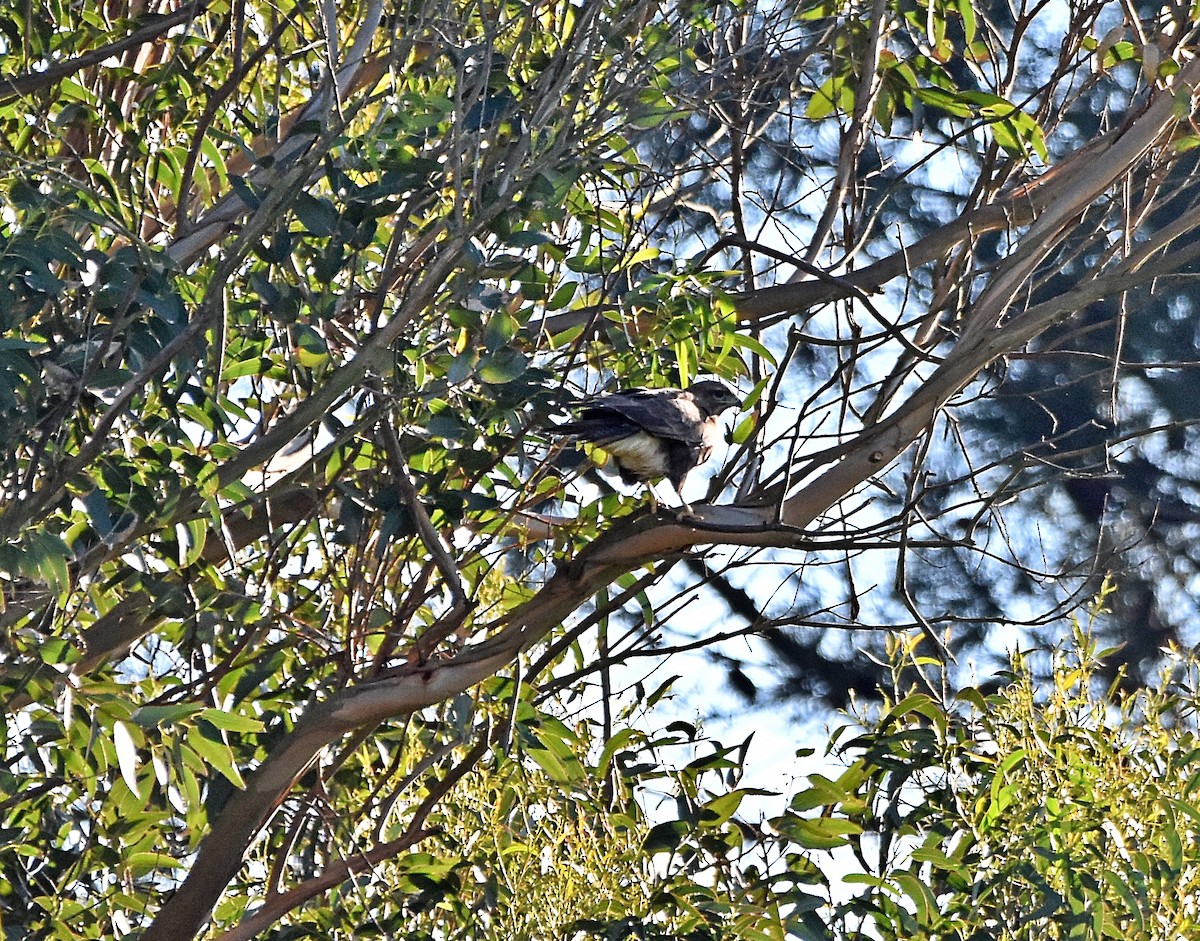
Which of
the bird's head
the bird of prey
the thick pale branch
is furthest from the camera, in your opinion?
the bird's head

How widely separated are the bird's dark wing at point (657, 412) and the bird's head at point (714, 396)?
0.12 meters

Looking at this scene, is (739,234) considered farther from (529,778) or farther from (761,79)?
(529,778)

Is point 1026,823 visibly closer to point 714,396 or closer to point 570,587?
point 570,587

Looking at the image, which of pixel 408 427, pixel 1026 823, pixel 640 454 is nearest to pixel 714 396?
pixel 640 454

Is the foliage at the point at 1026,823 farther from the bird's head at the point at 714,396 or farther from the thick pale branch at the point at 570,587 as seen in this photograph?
the bird's head at the point at 714,396

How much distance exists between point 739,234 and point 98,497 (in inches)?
55.9

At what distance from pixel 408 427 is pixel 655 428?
69cm

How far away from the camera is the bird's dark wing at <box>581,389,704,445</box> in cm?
282

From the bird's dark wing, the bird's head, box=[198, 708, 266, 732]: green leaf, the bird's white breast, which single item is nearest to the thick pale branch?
box=[198, 708, 266, 732]: green leaf

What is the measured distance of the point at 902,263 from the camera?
2.91m

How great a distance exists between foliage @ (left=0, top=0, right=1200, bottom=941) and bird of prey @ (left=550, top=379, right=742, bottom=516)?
0.28 ft

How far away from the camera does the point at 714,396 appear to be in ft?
12.0

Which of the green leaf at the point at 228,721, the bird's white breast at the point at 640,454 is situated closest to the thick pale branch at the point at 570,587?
A: the green leaf at the point at 228,721

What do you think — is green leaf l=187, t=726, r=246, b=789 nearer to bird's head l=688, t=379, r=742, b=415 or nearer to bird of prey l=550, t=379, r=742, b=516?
bird of prey l=550, t=379, r=742, b=516
